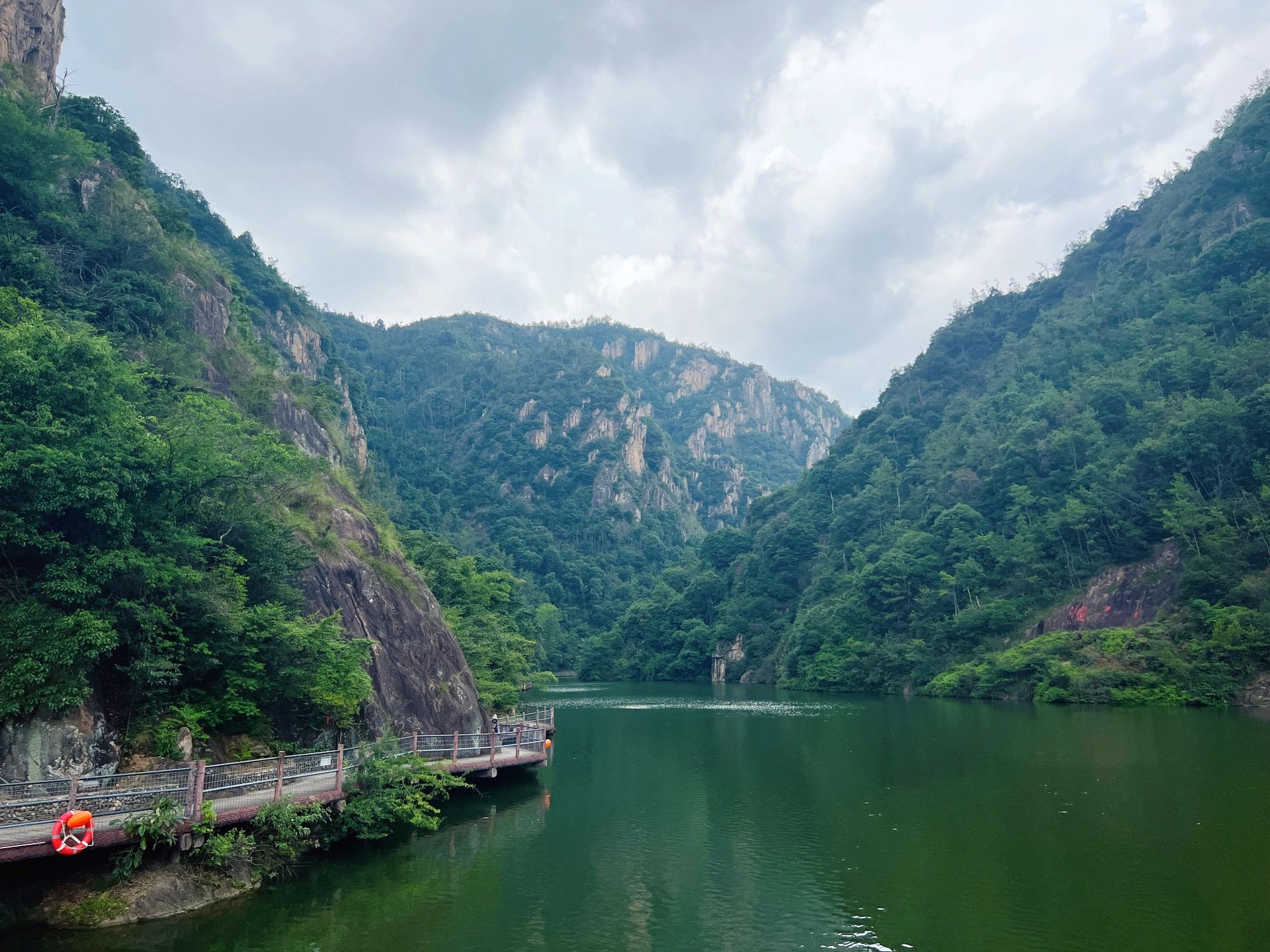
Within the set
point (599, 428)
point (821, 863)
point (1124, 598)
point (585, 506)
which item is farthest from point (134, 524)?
point (599, 428)

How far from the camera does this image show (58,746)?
15898 millimetres

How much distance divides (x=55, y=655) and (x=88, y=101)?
50.1 m

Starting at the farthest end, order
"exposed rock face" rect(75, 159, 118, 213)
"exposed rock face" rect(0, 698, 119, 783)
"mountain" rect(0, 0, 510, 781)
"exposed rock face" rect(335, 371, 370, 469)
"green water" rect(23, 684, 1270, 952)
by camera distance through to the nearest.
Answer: "exposed rock face" rect(335, 371, 370, 469)
"exposed rock face" rect(75, 159, 118, 213)
"mountain" rect(0, 0, 510, 781)
"exposed rock face" rect(0, 698, 119, 783)
"green water" rect(23, 684, 1270, 952)

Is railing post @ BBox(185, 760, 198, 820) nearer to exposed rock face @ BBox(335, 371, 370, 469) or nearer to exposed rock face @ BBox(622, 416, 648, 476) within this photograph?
exposed rock face @ BBox(335, 371, 370, 469)

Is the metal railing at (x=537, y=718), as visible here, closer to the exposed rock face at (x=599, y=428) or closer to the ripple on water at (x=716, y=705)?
the ripple on water at (x=716, y=705)

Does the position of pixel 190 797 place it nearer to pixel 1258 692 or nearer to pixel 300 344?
pixel 1258 692

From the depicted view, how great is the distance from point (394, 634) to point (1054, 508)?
227ft

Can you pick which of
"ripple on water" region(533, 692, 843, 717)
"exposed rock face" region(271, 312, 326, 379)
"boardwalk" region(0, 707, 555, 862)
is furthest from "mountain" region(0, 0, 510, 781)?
"exposed rock face" region(271, 312, 326, 379)

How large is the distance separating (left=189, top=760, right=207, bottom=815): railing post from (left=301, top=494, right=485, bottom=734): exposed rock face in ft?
28.5

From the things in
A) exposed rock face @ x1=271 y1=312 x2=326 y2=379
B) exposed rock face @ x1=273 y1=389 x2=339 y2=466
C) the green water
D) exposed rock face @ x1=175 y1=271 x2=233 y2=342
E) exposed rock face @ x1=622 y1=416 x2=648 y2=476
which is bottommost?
the green water

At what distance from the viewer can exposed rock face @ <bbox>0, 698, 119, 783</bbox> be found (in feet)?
49.9

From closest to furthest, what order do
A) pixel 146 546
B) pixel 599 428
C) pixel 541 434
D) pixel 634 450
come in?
pixel 146 546, pixel 541 434, pixel 599 428, pixel 634 450

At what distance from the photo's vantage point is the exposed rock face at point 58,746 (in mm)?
15211

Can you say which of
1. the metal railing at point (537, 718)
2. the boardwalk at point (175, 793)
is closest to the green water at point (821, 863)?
the boardwalk at point (175, 793)
